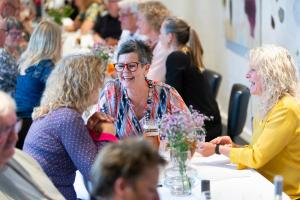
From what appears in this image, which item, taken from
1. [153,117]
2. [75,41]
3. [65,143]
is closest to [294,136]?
[153,117]

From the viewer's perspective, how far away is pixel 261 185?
286 centimetres

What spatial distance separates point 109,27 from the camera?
7.07 metres

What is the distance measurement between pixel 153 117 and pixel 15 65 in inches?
63.2

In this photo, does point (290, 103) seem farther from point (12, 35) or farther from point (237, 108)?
point (12, 35)

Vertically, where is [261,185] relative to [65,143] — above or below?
below

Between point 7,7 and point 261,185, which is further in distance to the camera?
point 7,7

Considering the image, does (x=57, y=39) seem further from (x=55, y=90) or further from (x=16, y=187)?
(x=16, y=187)

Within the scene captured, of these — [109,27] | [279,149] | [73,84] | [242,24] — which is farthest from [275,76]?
[109,27]

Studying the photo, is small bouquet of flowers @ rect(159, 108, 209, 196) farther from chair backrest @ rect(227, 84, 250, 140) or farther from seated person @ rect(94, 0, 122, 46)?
seated person @ rect(94, 0, 122, 46)

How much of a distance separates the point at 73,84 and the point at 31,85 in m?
1.71

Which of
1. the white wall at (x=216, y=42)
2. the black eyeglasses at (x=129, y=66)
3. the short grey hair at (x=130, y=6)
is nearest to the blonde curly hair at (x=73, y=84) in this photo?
the black eyeglasses at (x=129, y=66)

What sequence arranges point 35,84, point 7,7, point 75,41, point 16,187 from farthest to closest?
point 75,41
point 7,7
point 35,84
point 16,187

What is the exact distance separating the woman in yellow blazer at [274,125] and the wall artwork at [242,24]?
222 cm

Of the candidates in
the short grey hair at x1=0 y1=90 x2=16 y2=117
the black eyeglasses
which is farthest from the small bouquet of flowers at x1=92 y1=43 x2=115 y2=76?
the short grey hair at x1=0 y1=90 x2=16 y2=117
